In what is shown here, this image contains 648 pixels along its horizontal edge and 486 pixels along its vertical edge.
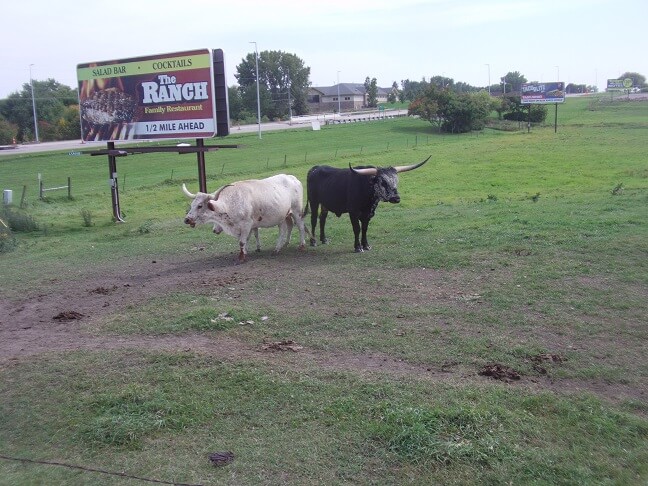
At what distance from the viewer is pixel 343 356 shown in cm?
736

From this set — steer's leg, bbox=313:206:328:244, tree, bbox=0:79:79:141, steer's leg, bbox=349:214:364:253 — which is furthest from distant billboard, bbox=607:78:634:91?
steer's leg, bbox=349:214:364:253

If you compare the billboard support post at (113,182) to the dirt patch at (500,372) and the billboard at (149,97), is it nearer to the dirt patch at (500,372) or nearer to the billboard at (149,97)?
the billboard at (149,97)

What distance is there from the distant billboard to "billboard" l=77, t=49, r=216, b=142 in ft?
395

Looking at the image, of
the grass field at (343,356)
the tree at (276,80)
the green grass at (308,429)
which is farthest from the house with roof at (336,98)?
the green grass at (308,429)

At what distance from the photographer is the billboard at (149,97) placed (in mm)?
18484

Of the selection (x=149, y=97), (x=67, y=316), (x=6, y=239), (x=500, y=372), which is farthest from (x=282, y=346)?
(x=149, y=97)

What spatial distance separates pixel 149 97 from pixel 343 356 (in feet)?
46.6

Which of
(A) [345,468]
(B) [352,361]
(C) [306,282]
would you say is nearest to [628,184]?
(C) [306,282]

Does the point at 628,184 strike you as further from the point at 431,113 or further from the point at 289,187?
the point at 431,113

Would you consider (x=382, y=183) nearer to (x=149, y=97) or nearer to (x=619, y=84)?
(x=149, y=97)

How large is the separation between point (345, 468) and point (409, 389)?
4.49ft

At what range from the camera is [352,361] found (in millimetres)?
7195

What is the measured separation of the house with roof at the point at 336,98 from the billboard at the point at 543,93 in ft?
203

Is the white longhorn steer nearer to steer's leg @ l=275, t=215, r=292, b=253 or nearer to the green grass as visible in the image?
steer's leg @ l=275, t=215, r=292, b=253
